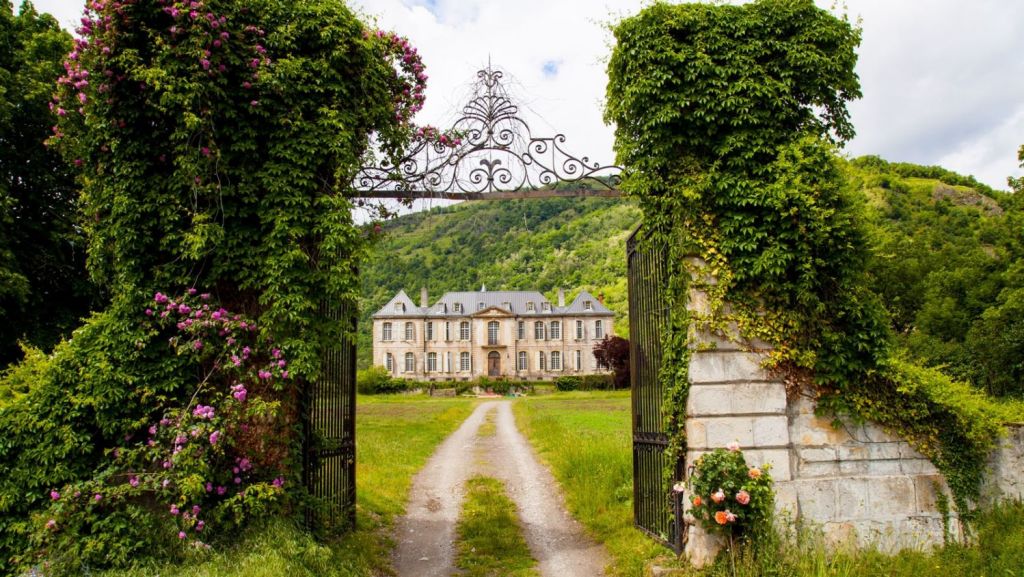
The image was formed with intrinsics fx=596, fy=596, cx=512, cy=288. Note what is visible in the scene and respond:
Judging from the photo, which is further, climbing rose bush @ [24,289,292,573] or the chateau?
the chateau

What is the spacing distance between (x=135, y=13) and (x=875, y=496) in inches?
330

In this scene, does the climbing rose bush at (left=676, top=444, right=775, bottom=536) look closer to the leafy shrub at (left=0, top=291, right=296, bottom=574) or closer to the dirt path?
the dirt path

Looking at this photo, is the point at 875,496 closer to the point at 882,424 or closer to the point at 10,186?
the point at 882,424

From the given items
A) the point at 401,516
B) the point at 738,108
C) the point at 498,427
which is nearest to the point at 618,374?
the point at 498,427

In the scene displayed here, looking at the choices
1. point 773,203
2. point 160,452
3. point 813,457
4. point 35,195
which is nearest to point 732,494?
point 813,457

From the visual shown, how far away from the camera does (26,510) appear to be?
511cm

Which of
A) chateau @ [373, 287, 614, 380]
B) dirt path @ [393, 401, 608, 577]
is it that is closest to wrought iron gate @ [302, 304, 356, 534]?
dirt path @ [393, 401, 608, 577]

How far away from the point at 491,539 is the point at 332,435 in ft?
8.28

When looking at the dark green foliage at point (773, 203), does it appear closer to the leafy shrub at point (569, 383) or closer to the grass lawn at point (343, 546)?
the grass lawn at point (343, 546)

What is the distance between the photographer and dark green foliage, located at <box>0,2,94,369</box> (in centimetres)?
1034

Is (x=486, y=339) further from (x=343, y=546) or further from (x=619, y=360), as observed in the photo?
(x=343, y=546)

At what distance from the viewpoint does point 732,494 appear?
5312mm

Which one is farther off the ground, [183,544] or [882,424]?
[882,424]

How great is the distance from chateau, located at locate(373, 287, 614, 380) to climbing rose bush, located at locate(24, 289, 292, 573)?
56.4 m
